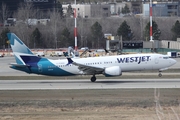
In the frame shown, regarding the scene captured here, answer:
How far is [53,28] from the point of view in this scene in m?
123

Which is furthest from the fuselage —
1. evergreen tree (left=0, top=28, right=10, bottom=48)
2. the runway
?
evergreen tree (left=0, top=28, right=10, bottom=48)

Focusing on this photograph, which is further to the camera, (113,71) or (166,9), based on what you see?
(166,9)

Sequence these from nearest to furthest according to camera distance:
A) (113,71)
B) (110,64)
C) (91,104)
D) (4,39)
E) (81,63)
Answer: (91,104), (113,71), (110,64), (81,63), (4,39)

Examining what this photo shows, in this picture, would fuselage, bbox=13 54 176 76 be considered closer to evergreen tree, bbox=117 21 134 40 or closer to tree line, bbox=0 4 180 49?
tree line, bbox=0 4 180 49

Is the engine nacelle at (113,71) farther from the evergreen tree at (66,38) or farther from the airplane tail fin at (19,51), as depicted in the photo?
the evergreen tree at (66,38)

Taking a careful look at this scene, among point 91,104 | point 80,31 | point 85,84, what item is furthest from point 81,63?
point 80,31

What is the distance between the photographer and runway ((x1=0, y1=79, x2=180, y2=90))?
45.5 metres

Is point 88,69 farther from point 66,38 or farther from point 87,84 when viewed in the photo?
point 66,38

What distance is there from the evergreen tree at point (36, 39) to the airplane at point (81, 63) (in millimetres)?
64757

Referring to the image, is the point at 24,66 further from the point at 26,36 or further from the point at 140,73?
the point at 26,36

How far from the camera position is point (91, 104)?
35250mm

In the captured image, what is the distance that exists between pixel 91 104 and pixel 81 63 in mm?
15130

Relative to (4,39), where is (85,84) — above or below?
below

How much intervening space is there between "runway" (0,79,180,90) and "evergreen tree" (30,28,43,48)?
206ft
